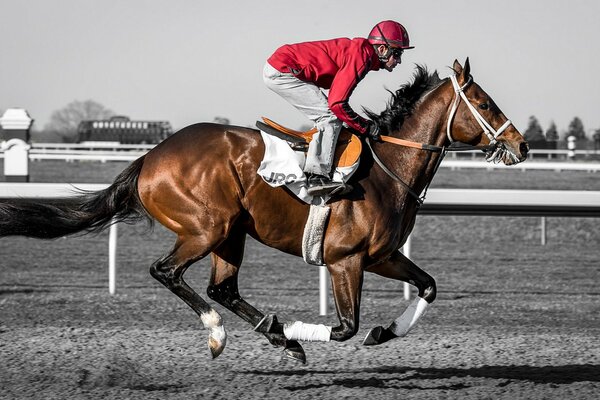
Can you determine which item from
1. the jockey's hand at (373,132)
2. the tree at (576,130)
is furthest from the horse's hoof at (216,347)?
the tree at (576,130)

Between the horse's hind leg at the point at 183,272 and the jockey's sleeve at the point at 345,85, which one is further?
the horse's hind leg at the point at 183,272

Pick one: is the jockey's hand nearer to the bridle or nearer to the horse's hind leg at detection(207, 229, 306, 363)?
the bridle

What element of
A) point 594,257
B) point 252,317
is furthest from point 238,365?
point 594,257

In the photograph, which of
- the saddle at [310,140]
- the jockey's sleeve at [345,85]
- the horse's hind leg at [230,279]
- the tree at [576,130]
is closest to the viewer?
the jockey's sleeve at [345,85]

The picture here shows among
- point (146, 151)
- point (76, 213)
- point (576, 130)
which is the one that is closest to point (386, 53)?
point (76, 213)

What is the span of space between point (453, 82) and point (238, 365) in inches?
84.0

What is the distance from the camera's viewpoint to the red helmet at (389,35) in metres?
5.56

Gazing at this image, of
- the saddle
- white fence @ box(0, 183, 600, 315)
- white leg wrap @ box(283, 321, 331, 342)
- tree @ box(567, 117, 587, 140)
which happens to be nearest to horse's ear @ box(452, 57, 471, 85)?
the saddle

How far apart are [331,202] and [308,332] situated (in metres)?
0.73

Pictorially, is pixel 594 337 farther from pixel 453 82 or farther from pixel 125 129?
pixel 125 129

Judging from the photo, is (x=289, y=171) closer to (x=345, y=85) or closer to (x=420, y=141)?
(x=345, y=85)

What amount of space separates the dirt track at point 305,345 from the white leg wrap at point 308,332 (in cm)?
27

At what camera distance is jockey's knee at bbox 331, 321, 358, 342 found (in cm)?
542

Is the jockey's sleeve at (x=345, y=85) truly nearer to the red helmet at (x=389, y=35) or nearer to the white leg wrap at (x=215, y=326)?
the red helmet at (x=389, y=35)
